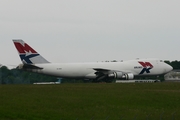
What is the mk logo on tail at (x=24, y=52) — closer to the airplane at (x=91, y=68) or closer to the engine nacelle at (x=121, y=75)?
the airplane at (x=91, y=68)

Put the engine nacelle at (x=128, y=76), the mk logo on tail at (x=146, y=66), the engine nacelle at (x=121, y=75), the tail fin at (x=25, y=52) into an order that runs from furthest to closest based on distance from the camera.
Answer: the mk logo on tail at (x=146, y=66) < the engine nacelle at (x=121, y=75) < the engine nacelle at (x=128, y=76) < the tail fin at (x=25, y=52)

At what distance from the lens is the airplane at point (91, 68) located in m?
70.4

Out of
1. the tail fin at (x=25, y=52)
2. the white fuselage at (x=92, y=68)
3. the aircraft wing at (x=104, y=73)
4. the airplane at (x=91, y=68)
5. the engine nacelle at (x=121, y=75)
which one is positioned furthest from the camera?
the aircraft wing at (x=104, y=73)

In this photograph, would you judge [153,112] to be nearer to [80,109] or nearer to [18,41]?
[80,109]

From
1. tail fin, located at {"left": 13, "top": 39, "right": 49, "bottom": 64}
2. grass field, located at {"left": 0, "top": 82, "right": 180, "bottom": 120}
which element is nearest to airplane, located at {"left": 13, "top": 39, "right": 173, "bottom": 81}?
tail fin, located at {"left": 13, "top": 39, "right": 49, "bottom": 64}

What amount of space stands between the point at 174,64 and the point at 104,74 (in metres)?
67.3

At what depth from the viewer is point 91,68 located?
7338 centimetres

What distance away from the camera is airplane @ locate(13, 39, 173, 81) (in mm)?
70375

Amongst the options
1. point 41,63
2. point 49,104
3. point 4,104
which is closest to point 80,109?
point 49,104

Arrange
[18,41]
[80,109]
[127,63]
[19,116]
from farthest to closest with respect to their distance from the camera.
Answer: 1. [127,63]
2. [18,41]
3. [80,109]
4. [19,116]

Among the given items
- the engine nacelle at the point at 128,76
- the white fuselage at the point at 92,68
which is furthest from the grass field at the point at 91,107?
the white fuselage at the point at 92,68

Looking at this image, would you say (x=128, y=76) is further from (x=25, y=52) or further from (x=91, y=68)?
(x=25, y=52)

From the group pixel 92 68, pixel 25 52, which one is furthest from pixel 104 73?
pixel 25 52

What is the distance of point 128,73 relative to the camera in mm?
73750
